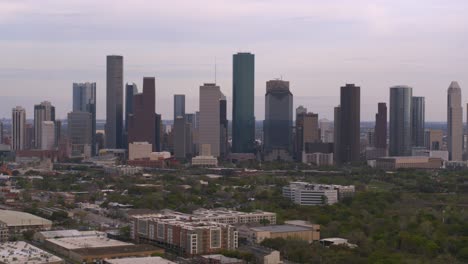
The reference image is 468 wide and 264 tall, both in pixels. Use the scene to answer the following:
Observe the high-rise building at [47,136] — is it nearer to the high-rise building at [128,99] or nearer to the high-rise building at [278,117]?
the high-rise building at [128,99]

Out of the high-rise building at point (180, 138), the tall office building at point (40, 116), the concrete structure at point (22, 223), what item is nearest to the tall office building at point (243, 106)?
the high-rise building at point (180, 138)

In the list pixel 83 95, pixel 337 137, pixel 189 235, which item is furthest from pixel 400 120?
pixel 189 235

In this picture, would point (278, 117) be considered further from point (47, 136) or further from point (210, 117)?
point (47, 136)

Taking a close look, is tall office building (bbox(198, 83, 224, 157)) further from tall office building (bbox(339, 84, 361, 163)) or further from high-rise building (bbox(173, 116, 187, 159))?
tall office building (bbox(339, 84, 361, 163))

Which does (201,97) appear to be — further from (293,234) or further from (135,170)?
(293,234)

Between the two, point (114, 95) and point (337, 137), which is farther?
point (114, 95)
